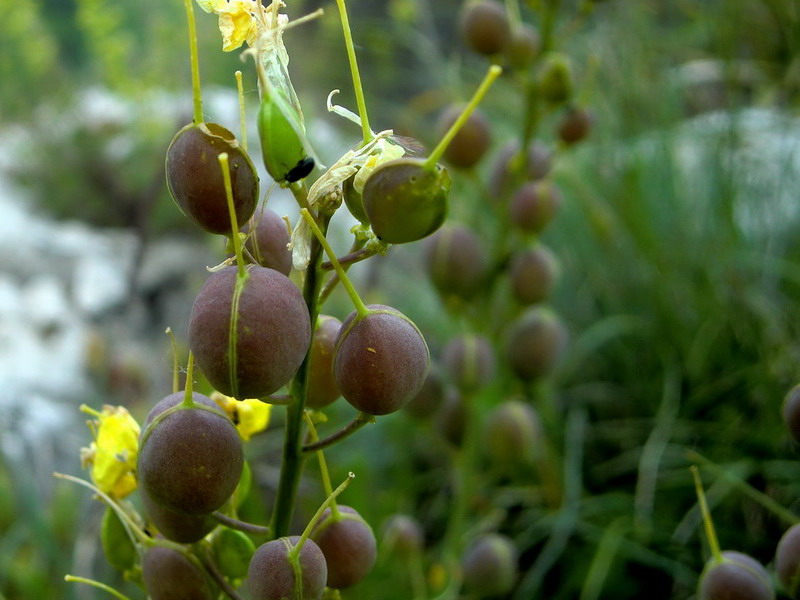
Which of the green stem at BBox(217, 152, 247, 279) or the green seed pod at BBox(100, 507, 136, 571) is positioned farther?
the green seed pod at BBox(100, 507, 136, 571)

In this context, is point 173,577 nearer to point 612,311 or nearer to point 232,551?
point 232,551

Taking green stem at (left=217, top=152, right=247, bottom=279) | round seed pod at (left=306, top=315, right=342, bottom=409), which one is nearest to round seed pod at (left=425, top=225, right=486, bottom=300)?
round seed pod at (left=306, top=315, right=342, bottom=409)

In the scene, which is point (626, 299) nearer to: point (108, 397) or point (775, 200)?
point (775, 200)

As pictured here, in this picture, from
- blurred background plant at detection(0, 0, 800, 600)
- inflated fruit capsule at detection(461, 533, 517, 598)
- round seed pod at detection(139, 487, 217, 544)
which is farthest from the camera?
blurred background plant at detection(0, 0, 800, 600)

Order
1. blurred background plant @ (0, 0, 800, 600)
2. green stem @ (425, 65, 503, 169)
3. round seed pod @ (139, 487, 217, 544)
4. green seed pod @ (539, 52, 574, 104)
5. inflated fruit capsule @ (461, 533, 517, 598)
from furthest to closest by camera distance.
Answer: blurred background plant @ (0, 0, 800, 600)
green seed pod @ (539, 52, 574, 104)
inflated fruit capsule @ (461, 533, 517, 598)
round seed pod @ (139, 487, 217, 544)
green stem @ (425, 65, 503, 169)

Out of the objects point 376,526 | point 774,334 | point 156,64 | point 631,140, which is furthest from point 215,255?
point 774,334

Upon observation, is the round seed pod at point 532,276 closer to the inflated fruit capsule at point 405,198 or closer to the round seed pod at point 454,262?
the round seed pod at point 454,262

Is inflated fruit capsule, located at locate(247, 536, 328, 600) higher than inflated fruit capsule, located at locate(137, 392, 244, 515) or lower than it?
lower

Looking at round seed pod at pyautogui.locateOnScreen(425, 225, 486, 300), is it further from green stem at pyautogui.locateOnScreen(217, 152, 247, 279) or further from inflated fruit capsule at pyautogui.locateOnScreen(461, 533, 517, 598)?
green stem at pyautogui.locateOnScreen(217, 152, 247, 279)
